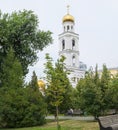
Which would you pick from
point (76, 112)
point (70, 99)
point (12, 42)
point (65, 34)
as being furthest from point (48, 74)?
point (65, 34)

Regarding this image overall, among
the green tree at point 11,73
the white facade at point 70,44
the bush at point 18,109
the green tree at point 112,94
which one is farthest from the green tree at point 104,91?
the white facade at point 70,44

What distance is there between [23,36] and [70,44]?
138 feet

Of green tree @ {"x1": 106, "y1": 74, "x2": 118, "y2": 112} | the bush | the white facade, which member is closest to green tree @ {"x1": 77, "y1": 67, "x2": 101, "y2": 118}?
green tree @ {"x1": 106, "y1": 74, "x2": 118, "y2": 112}

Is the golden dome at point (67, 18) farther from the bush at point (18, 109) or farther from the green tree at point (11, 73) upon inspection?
the bush at point (18, 109)

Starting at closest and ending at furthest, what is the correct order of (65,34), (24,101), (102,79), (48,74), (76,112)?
1. (48,74)
2. (24,101)
3. (102,79)
4. (76,112)
5. (65,34)

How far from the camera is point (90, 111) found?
28.0 meters

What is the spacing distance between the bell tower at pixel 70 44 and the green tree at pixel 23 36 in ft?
127

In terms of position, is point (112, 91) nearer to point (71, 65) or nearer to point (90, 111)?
point (90, 111)

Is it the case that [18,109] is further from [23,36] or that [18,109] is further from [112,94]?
[23,36]

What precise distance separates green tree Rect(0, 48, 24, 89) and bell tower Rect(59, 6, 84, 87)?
43788 millimetres

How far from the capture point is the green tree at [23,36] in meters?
31.9

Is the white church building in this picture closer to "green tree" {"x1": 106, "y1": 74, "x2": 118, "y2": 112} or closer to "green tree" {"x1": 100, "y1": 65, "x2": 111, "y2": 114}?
"green tree" {"x1": 100, "y1": 65, "x2": 111, "y2": 114}

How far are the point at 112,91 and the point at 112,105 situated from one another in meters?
1.29

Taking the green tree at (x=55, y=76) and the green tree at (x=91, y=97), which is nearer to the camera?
the green tree at (x=55, y=76)
